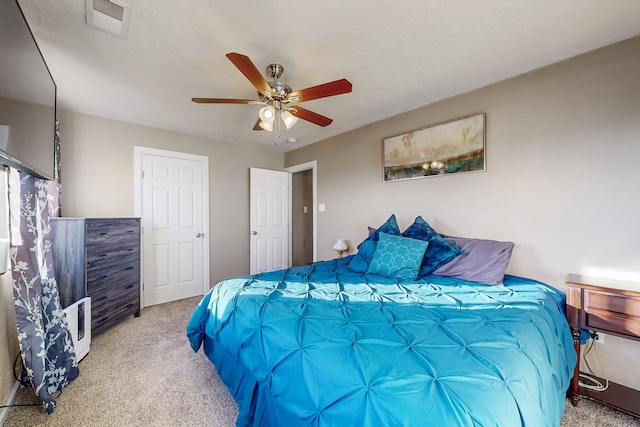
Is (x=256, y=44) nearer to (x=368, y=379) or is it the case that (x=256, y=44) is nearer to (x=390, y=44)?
(x=390, y=44)

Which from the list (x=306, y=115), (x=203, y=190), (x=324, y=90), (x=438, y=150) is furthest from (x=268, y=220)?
(x=324, y=90)

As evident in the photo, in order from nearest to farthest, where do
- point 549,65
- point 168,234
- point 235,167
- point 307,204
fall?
point 549,65, point 168,234, point 235,167, point 307,204

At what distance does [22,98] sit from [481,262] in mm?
3124

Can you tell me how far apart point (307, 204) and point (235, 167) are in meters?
1.78

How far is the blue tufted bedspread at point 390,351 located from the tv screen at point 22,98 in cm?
134

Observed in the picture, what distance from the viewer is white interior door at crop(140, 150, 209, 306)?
10.9ft

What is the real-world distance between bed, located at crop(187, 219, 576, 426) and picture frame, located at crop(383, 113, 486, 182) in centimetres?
117

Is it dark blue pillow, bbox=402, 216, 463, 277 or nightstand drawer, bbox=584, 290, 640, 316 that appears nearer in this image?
nightstand drawer, bbox=584, 290, 640, 316

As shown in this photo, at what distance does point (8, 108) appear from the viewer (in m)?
1.17

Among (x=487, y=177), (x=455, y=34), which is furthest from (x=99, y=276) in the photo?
(x=487, y=177)

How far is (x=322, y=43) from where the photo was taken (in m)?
1.76

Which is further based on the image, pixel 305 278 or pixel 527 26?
pixel 305 278

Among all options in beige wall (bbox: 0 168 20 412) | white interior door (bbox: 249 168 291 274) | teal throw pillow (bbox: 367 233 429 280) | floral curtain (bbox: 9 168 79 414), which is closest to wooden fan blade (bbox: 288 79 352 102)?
teal throw pillow (bbox: 367 233 429 280)

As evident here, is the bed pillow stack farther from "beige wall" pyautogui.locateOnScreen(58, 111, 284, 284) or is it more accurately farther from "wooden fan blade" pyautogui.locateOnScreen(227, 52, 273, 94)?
"beige wall" pyautogui.locateOnScreen(58, 111, 284, 284)
